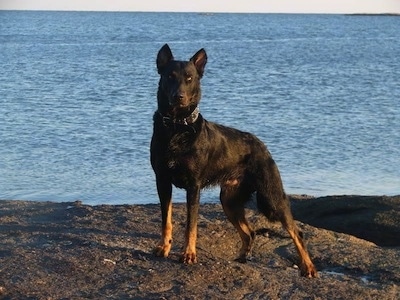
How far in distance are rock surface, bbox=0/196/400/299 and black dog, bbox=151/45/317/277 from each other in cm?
35

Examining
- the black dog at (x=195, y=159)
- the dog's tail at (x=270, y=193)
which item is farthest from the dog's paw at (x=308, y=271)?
the dog's tail at (x=270, y=193)

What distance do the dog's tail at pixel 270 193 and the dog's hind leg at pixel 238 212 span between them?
0.18m

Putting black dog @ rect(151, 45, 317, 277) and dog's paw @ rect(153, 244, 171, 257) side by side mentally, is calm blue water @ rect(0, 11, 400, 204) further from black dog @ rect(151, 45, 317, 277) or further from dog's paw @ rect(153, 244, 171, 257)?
dog's paw @ rect(153, 244, 171, 257)

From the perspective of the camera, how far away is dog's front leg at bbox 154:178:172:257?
289 inches

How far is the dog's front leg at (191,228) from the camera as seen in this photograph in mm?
7223

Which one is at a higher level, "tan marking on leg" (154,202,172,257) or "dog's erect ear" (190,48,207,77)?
"dog's erect ear" (190,48,207,77)

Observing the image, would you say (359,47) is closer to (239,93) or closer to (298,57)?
(298,57)

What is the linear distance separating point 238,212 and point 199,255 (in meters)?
0.77

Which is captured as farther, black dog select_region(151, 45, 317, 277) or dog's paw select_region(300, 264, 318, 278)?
dog's paw select_region(300, 264, 318, 278)

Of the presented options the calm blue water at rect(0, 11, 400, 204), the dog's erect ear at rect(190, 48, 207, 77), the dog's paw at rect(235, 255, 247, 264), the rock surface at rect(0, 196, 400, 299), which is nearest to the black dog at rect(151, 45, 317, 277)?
the dog's erect ear at rect(190, 48, 207, 77)

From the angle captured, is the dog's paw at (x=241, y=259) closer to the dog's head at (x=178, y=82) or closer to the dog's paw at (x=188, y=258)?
Result: the dog's paw at (x=188, y=258)

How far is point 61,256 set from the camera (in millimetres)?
7277

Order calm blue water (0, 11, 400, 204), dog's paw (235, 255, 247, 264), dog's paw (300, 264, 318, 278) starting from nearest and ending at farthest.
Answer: dog's paw (300, 264, 318, 278) < dog's paw (235, 255, 247, 264) < calm blue water (0, 11, 400, 204)

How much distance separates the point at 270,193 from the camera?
7.76 m
